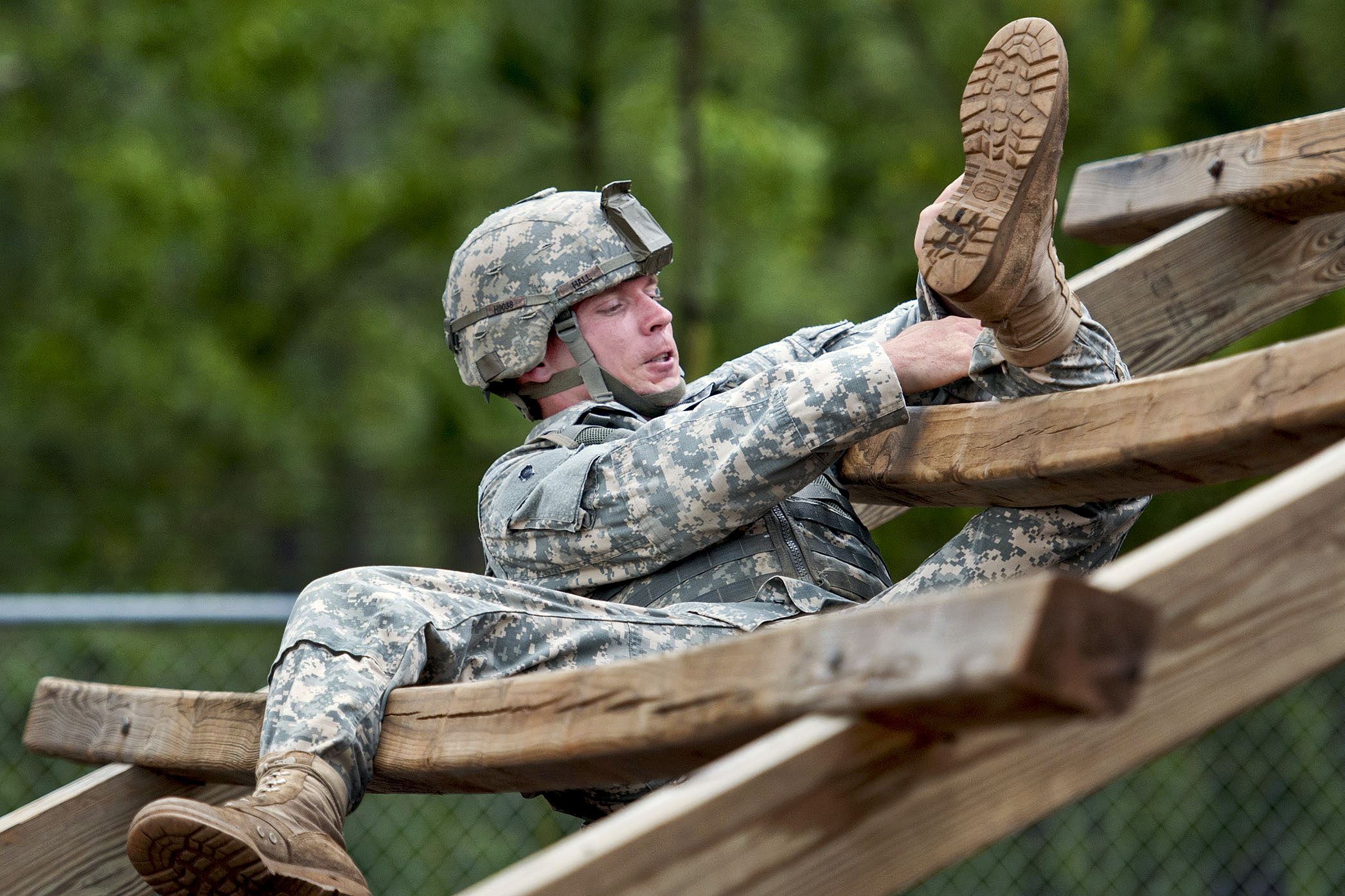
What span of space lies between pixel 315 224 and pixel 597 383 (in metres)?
6.27

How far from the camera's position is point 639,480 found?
2174mm

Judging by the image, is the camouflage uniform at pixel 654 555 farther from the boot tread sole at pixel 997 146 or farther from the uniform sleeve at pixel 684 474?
the boot tread sole at pixel 997 146

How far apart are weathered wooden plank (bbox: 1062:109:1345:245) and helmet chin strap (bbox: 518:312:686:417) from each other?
2.58 feet

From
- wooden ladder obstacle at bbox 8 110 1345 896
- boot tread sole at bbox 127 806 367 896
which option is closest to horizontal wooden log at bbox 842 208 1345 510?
wooden ladder obstacle at bbox 8 110 1345 896

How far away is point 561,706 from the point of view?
1.62 meters

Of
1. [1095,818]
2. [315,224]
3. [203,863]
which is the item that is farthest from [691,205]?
[203,863]

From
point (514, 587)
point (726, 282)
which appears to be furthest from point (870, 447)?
point (726, 282)

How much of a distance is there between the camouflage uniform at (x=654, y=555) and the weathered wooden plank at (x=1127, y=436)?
8 centimetres

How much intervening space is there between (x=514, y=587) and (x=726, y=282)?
5.37 metres

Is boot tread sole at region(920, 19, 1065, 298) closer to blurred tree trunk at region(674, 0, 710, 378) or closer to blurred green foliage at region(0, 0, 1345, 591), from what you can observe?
blurred tree trunk at region(674, 0, 710, 378)

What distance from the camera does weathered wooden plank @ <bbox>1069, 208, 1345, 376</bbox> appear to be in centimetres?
247

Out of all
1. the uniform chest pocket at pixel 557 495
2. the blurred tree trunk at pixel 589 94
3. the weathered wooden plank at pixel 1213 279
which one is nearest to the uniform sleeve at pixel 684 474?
the uniform chest pocket at pixel 557 495

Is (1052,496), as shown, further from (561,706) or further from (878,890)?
(878,890)

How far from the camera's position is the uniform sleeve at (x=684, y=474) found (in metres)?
2.05
